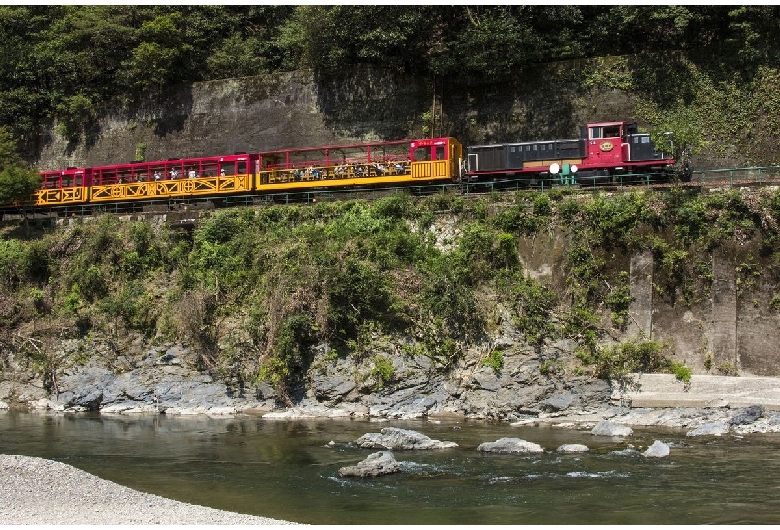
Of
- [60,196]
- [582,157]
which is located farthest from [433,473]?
[60,196]

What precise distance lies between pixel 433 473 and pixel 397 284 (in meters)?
9.96

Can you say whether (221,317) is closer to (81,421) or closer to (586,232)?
(81,421)

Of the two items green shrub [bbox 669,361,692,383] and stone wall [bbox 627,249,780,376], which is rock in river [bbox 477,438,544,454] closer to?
green shrub [bbox 669,361,692,383]

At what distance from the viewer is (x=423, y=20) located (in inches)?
1271

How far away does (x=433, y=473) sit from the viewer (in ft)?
51.6

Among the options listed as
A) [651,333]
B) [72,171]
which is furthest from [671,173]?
[72,171]

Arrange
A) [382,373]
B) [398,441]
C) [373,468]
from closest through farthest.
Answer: [373,468], [398,441], [382,373]

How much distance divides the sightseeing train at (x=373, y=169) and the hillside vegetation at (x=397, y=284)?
220cm

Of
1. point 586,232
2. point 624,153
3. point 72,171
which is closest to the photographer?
point 586,232

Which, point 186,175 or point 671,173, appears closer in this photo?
point 671,173

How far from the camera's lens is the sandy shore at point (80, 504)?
12.4m

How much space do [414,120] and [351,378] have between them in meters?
13.5

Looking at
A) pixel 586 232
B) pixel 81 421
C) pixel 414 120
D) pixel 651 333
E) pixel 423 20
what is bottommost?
pixel 81 421

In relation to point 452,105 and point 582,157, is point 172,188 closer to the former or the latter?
point 452,105
